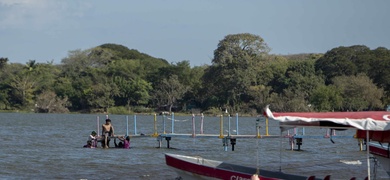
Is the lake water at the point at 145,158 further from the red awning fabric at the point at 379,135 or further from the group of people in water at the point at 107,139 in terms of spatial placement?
the red awning fabric at the point at 379,135

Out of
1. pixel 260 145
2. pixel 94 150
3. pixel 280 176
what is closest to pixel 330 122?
pixel 280 176

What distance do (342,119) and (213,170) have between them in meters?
4.43

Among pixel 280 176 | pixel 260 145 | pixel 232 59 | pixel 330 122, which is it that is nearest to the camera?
pixel 330 122

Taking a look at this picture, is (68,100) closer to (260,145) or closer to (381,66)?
(381,66)

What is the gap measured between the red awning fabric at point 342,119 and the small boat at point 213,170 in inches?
85.7

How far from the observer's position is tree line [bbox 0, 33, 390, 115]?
8244 centimetres

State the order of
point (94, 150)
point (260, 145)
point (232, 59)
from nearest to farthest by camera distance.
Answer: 1. point (94, 150)
2. point (260, 145)
3. point (232, 59)

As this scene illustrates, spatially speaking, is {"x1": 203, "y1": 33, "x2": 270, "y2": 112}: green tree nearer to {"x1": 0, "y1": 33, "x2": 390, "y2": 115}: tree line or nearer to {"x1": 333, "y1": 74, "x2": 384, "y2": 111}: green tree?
{"x1": 0, "y1": 33, "x2": 390, "y2": 115}: tree line

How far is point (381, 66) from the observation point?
84312mm

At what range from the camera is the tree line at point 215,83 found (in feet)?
270

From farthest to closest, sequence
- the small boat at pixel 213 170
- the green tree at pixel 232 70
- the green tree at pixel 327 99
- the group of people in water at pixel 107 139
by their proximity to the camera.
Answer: the green tree at pixel 232 70 → the green tree at pixel 327 99 → the group of people in water at pixel 107 139 → the small boat at pixel 213 170

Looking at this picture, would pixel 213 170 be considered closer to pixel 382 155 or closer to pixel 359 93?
pixel 382 155

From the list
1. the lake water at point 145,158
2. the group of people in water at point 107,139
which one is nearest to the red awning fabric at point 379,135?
the lake water at point 145,158

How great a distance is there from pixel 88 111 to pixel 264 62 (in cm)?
2261
